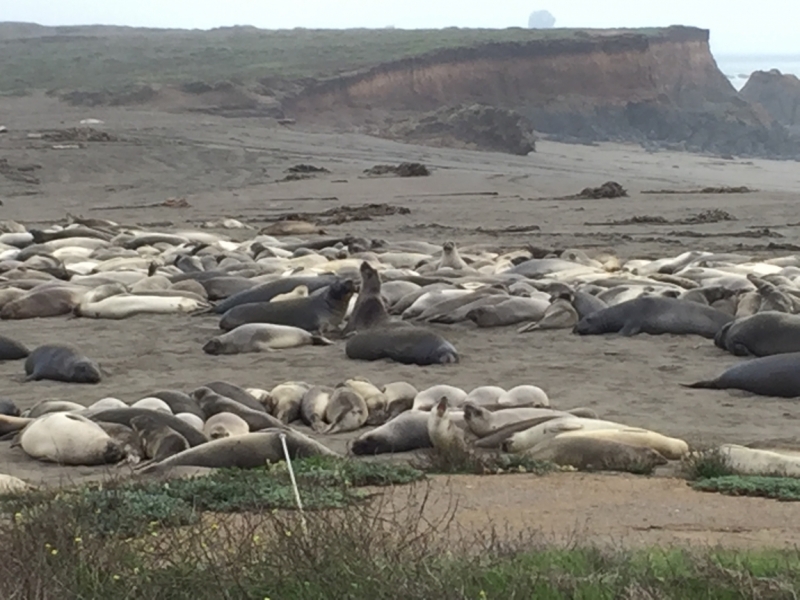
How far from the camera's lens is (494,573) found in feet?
12.9

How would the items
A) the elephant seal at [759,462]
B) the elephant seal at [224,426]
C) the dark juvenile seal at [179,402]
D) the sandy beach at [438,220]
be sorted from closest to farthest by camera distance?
1. the elephant seal at [759,462]
2. the elephant seal at [224,426]
3. the dark juvenile seal at [179,402]
4. the sandy beach at [438,220]

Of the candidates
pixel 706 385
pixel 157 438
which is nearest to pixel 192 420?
pixel 157 438

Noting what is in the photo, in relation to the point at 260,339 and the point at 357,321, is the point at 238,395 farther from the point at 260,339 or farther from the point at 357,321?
the point at 357,321

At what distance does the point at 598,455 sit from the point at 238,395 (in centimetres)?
228

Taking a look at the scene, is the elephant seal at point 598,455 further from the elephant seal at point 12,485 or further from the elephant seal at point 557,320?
the elephant seal at point 557,320

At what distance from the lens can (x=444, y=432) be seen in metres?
6.55

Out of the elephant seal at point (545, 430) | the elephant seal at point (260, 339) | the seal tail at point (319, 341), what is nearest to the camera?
the elephant seal at point (545, 430)

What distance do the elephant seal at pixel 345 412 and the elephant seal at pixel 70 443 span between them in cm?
138

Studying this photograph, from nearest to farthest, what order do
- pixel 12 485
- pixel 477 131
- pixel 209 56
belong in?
pixel 12 485, pixel 477 131, pixel 209 56

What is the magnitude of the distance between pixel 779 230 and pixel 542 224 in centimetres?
353

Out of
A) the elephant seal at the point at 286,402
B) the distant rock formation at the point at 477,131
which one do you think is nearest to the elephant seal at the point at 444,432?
the elephant seal at the point at 286,402

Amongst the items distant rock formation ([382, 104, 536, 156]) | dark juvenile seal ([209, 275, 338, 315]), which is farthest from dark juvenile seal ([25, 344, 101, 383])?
distant rock formation ([382, 104, 536, 156])

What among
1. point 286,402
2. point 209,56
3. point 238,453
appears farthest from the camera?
point 209,56

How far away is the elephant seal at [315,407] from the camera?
7.63 metres
